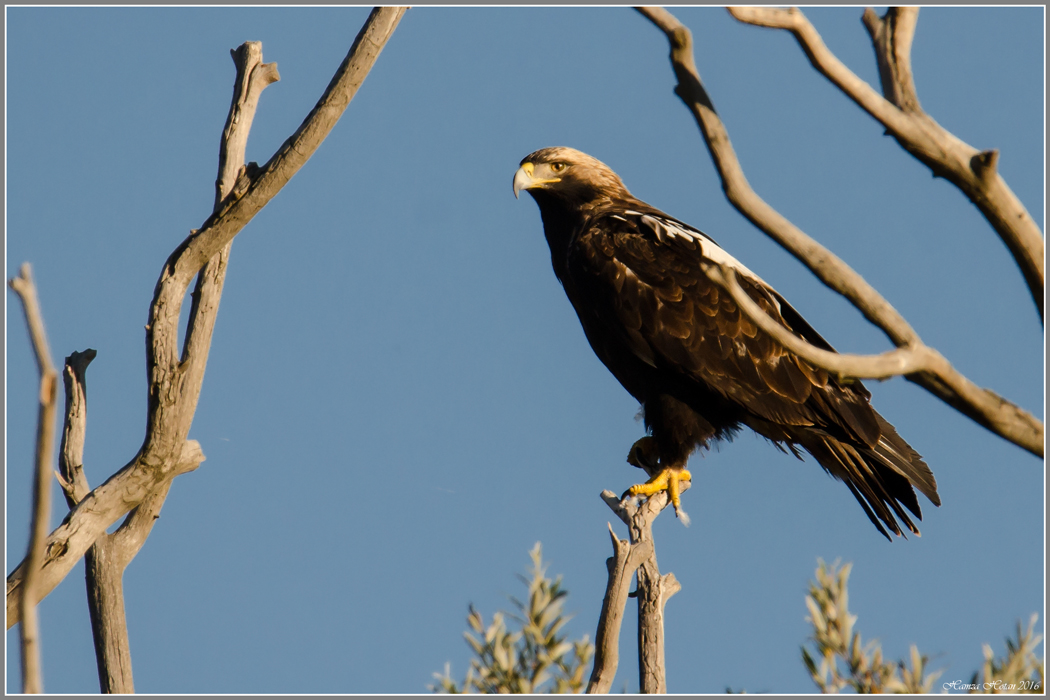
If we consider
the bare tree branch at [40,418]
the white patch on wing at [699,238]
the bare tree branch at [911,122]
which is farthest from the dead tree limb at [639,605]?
the bare tree branch at [40,418]

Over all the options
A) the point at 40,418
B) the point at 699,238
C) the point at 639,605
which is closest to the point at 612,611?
the point at 639,605

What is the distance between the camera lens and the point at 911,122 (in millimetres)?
2650

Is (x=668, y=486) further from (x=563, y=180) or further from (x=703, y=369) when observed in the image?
(x=563, y=180)

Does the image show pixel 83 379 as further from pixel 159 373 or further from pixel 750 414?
pixel 750 414

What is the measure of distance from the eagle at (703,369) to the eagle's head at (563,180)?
49 centimetres

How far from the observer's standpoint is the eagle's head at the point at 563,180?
21.6ft

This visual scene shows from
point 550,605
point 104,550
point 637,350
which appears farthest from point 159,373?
point 637,350

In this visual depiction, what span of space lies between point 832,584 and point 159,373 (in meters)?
2.98

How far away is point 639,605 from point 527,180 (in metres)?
3.13

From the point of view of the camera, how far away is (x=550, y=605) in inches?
157

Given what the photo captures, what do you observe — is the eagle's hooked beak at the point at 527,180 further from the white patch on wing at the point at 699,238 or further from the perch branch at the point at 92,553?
the perch branch at the point at 92,553

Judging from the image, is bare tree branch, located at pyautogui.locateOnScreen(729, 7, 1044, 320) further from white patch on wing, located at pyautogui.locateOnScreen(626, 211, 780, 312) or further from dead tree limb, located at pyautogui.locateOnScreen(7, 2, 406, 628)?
→ white patch on wing, located at pyautogui.locateOnScreen(626, 211, 780, 312)

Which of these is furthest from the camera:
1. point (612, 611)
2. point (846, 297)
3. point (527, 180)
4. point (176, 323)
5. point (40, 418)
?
point (527, 180)

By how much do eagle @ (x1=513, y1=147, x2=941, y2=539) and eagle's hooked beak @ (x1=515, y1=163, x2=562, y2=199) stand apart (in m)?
0.60
